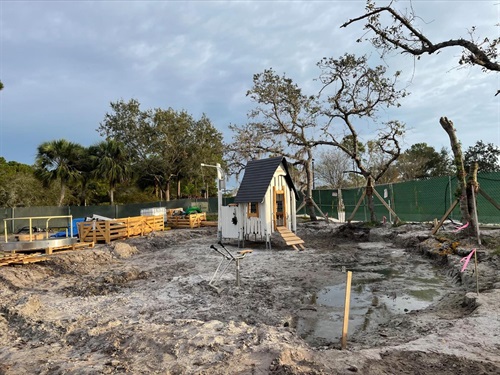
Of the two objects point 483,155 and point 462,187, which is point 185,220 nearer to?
point 462,187

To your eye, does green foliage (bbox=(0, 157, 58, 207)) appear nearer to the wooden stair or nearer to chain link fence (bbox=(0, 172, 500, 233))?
chain link fence (bbox=(0, 172, 500, 233))

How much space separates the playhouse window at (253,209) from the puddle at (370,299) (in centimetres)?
597

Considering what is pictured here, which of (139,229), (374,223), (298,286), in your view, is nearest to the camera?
(298,286)

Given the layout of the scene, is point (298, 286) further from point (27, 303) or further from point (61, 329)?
point (27, 303)

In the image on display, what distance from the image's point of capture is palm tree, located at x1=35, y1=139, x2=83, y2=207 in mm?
29219

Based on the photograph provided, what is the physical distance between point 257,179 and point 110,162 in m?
20.5

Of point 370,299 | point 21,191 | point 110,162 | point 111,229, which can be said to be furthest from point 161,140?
point 370,299

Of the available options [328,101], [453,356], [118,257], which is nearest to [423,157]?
[328,101]

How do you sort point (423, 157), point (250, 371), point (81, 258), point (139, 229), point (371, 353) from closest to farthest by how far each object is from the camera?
point (250, 371) < point (371, 353) < point (81, 258) < point (139, 229) < point (423, 157)

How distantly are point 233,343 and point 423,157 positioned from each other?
1793 inches

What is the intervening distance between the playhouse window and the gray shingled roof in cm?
42

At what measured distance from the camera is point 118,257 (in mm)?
13758

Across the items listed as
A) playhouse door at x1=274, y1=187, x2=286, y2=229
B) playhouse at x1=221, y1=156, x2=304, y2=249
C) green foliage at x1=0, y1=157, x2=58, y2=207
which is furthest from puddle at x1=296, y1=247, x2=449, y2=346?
green foliage at x1=0, y1=157, x2=58, y2=207

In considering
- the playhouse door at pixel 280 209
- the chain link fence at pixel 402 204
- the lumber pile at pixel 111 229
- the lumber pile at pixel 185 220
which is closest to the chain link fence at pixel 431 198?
the chain link fence at pixel 402 204
